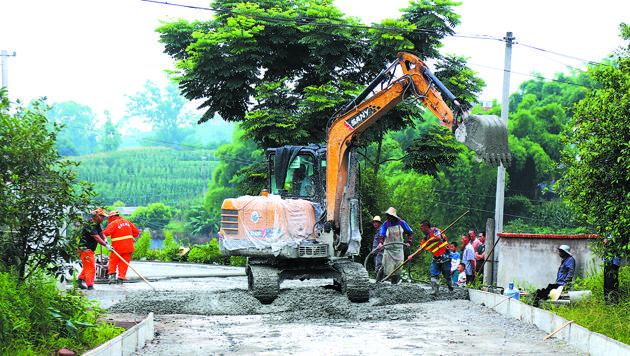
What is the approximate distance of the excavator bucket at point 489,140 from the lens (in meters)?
11.0

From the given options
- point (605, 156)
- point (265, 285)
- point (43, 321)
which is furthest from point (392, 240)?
point (43, 321)

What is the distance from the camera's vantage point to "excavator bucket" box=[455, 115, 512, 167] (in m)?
11.0

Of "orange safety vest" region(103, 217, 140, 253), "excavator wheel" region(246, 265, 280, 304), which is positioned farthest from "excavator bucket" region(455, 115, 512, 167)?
"orange safety vest" region(103, 217, 140, 253)

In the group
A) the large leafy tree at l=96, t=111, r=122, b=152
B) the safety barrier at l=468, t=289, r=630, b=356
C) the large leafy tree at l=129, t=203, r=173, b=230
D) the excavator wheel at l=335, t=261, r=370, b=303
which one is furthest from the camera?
the large leafy tree at l=96, t=111, r=122, b=152

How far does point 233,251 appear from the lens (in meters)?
14.6

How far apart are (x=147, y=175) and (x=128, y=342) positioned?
329 ft

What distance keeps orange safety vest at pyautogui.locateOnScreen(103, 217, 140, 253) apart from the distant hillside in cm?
A: 8327

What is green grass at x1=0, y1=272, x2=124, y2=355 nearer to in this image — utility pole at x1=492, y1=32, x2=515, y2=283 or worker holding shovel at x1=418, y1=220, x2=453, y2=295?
worker holding shovel at x1=418, y1=220, x2=453, y2=295

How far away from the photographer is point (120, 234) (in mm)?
16844

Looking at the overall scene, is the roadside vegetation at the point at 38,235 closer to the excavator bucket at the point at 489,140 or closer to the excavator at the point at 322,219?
the excavator at the point at 322,219

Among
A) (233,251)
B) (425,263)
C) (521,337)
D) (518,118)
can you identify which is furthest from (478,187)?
(521,337)

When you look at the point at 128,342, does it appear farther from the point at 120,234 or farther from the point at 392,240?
the point at 120,234


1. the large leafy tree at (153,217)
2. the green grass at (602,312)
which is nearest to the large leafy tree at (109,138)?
the large leafy tree at (153,217)

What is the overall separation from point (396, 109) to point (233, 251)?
11.6m
